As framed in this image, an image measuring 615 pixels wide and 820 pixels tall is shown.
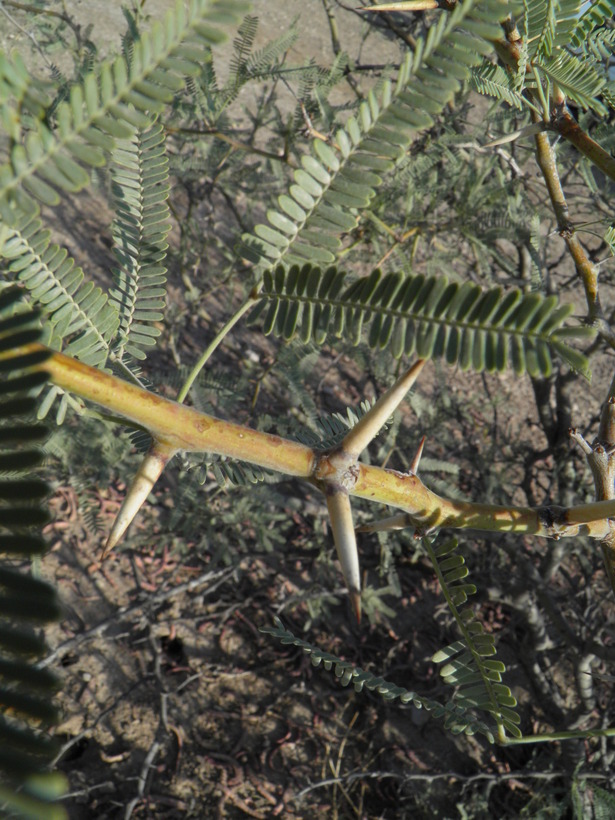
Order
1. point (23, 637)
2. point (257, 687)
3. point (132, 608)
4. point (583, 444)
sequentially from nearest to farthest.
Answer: point (23, 637) → point (583, 444) → point (132, 608) → point (257, 687)

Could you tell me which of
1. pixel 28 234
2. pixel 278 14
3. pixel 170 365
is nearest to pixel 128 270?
pixel 28 234

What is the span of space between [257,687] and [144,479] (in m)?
1.90

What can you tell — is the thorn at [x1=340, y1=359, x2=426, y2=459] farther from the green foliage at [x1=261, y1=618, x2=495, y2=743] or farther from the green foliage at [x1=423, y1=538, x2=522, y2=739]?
the green foliage at [x1=261, y1=618, x2=495, y2=743]

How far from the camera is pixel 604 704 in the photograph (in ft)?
6.52

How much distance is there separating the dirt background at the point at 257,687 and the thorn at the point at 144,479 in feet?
4.41

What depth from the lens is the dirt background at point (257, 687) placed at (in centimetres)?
189

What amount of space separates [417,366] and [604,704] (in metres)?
1.99

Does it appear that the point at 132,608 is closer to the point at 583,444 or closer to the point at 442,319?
the point at 583,444

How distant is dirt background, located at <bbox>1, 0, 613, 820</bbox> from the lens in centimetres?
189

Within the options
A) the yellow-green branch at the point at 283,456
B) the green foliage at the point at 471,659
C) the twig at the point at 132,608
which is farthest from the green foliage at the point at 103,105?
the twig at the point at 132,608

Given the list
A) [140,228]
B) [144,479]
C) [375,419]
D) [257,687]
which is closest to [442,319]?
[375,419]

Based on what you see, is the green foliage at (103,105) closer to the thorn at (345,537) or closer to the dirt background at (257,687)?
the thorn at (345,537)

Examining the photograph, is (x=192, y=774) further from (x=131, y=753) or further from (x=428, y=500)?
(x=428, y=500)

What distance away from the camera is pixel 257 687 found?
213 cm
